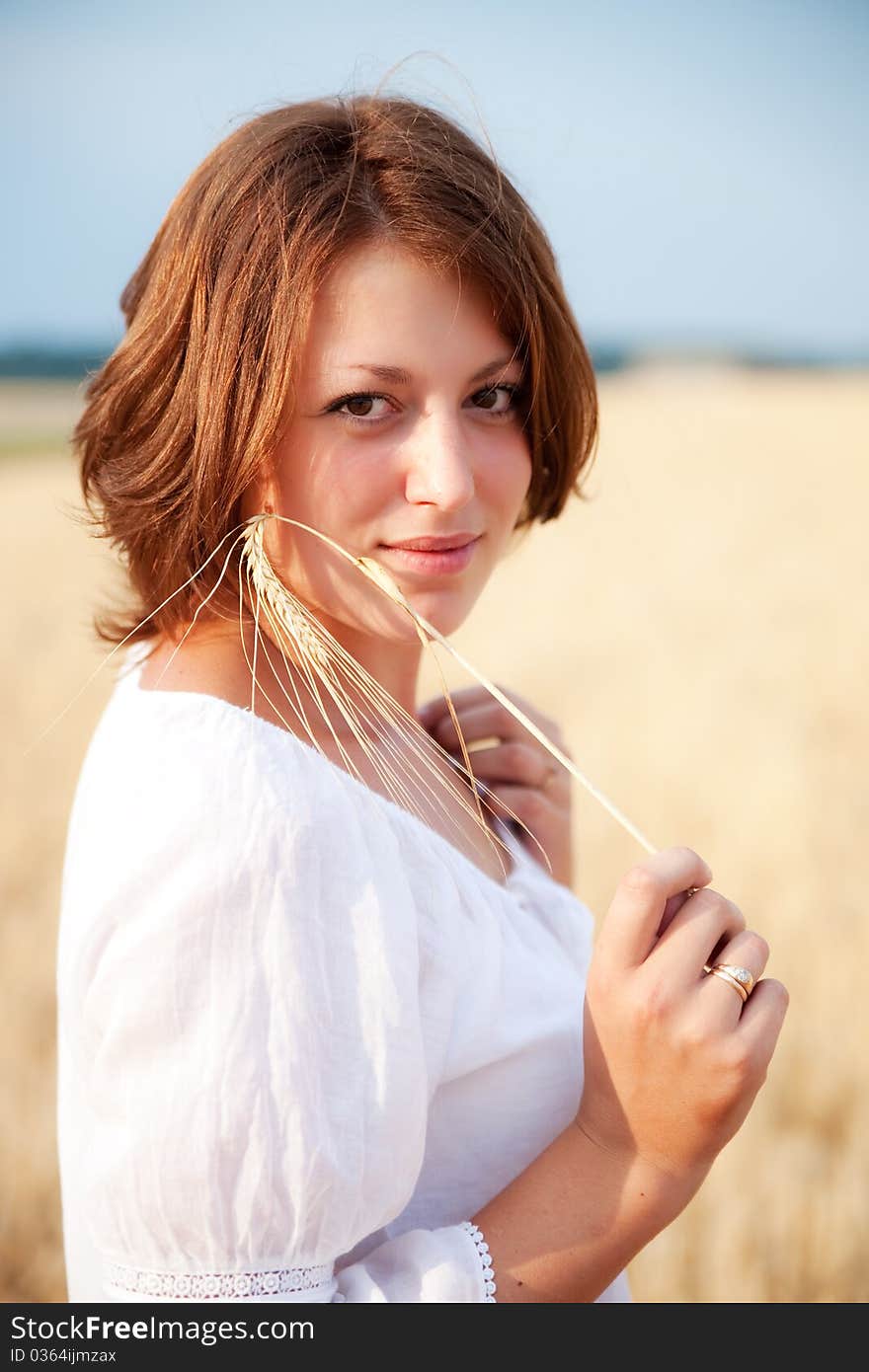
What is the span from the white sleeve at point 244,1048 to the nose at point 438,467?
0.43 metres

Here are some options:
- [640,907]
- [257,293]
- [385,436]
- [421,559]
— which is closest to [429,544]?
[421,559]

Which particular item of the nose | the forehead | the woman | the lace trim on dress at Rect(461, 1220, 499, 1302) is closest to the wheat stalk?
the woman

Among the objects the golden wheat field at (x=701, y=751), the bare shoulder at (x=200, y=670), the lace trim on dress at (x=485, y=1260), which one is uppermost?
the bare shoulder at (x=200, y=670)

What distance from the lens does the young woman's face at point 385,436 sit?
1.58 m

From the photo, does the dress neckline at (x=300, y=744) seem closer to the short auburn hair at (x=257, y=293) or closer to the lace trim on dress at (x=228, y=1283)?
the short auburn hair at (x=257, y=293)

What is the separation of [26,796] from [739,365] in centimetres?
6261

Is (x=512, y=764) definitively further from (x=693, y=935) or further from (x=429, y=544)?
(x=693, y=935)

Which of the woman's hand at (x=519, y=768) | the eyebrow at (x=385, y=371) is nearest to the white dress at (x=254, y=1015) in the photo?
the eyebrow at (x=385, y=371)

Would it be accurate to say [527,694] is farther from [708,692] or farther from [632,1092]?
[632,1092]

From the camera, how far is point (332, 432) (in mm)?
1615

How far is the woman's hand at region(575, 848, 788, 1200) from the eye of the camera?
1.45 metres

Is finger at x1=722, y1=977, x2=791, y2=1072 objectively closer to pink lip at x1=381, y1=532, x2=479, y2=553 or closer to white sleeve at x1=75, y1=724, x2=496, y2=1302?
white sleeve at x1=75, y1=724, x2=496, y2=1302

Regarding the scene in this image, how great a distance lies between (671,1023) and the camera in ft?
4.75

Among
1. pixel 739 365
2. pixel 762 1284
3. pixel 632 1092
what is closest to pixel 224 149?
pixel 632 1092
